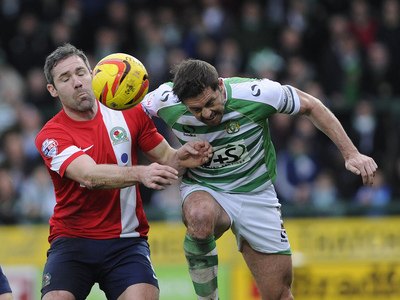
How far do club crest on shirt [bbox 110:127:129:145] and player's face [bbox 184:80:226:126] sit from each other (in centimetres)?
59

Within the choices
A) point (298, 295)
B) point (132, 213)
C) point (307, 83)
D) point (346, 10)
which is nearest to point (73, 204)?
point (132, 213)

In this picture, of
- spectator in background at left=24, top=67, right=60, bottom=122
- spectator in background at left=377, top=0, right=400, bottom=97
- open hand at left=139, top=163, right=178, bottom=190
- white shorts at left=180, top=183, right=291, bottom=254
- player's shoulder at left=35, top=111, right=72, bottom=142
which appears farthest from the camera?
spectator in background at left=24, top=67, right=60, bottom=122

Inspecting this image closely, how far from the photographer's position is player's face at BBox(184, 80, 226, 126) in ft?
27.8

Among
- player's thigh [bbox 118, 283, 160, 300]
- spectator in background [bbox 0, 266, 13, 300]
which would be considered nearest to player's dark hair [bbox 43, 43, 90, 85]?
spectator in background [bbox 0, 266, 13, 300]

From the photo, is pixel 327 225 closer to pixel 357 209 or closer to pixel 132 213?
pixel 357 209

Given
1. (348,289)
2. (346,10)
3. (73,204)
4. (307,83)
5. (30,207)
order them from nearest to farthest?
(73,204) < (348,289) < (30,207) < (307,83) < (346,10)

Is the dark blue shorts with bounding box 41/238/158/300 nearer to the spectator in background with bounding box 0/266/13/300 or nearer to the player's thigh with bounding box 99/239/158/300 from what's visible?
the player's thigh with bounding box 99/239/158/300

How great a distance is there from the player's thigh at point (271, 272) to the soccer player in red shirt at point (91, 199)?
981 mm

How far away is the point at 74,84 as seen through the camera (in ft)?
28.5

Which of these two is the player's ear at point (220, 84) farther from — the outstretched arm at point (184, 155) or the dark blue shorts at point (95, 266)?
the dark blue shorts at point (95, 266)

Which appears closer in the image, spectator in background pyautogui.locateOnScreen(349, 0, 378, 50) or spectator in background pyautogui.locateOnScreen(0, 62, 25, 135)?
spectator in background pyautogui.locateOnScreen(0, 62, 25, 135)

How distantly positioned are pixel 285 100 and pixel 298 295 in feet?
17.9

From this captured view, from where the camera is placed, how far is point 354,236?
14.0 metres

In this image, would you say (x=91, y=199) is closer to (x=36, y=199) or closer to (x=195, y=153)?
(x=195, y=153)
